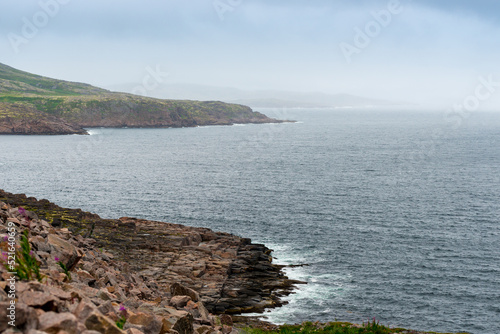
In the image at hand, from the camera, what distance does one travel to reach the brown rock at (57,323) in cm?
1165

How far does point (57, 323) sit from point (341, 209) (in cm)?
7804

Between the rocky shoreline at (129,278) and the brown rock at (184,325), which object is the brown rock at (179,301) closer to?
the rocky shoreline at (129,278)

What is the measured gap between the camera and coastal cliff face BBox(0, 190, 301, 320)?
1845 inches

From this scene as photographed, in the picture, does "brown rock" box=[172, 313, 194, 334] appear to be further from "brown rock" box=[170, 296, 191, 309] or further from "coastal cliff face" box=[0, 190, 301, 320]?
"coastal cliff face" box=[0, 190, 301, 320]

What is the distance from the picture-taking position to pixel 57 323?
1170 centimetres

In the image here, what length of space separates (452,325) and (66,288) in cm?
3961

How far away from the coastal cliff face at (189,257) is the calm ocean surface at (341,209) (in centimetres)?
357

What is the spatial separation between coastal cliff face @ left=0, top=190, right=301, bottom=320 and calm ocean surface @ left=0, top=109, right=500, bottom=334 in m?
3.57

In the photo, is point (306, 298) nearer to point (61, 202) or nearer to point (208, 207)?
point (208, 207)

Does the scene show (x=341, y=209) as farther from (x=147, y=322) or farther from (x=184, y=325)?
(x=147, y=322)

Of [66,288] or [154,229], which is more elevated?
[66,288]

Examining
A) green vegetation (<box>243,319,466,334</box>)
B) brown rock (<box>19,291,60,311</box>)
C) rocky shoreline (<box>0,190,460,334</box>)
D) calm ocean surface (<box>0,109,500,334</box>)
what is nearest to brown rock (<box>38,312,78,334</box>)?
rocky shoreline (<box>0,190,460,334</box>)

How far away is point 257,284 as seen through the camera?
5194 centimetres

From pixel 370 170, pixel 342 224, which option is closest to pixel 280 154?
pixel 370 170
